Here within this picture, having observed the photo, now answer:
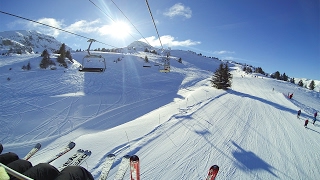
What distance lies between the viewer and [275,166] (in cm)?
896

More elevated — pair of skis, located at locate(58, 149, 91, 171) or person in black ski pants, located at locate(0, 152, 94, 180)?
person in black ski pants, located at locate(0, 152, 94, 180)

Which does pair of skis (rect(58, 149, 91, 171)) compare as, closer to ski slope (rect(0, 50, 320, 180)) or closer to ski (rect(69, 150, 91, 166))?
ski (rect(69, 150, 91, 166))

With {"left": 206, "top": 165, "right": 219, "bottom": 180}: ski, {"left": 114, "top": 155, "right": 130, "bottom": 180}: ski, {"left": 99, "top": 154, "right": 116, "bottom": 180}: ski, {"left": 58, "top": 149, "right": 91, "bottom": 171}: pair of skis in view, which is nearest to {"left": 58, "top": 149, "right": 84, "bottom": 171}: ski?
{"left": 58, "top": 149, "right": 91, "bottom": 171}: pair of skis

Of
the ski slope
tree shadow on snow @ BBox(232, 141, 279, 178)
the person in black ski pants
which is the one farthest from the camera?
the ski slope

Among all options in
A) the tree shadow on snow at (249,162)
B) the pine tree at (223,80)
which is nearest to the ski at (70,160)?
the tree shadow on snow at (249,162)

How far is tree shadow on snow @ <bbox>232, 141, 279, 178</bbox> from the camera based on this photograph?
28.1 feet

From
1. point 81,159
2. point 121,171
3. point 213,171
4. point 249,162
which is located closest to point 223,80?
point 249,162

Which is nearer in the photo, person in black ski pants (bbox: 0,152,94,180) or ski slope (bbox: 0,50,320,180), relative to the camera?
person in black ski pants (bbox: 0,152,94,180)

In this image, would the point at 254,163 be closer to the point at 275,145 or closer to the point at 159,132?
the point at 275,145

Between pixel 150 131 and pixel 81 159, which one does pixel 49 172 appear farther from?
pixel 150 131

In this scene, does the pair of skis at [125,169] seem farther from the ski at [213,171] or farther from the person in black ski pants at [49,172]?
the ski at [213,171]

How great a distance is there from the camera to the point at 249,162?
9094mm

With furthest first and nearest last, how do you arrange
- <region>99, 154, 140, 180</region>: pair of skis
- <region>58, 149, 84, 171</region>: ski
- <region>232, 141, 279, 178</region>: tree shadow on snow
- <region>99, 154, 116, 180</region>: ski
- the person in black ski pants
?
<region>232, 141, 279, 178</region>: tree shadow on snow, <region>58, 149, 84, 171</region>: ski, <region>99, 154, 116, 180</region>: ski, <region>99, 154, 140, 180</region>: pair of skis, the person in black ski pants

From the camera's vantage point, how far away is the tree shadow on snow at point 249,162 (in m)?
8.58
